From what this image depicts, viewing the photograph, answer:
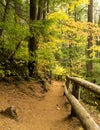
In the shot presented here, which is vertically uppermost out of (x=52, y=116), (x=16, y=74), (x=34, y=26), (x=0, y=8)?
(x=0, y=8)

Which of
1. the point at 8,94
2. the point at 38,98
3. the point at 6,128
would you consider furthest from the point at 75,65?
the point at 6,128

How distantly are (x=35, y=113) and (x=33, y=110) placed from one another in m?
0.30

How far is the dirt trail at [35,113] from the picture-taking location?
5845mm

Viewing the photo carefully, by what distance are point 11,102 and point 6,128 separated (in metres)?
2.30

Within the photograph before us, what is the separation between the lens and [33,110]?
746cm

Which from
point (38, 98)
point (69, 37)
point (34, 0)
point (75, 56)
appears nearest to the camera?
point (38, 98)

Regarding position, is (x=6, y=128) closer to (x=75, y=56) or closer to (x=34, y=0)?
(x=34, y=0)

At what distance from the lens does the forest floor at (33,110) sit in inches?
232

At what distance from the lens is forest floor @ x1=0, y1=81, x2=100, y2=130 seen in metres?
5.89

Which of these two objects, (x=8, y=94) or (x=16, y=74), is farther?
(x=16, y=74)

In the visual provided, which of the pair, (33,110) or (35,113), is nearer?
(35,113)

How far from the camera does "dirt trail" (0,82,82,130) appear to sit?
5.85 m

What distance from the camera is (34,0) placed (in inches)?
425

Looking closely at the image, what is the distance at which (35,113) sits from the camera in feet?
23.5
